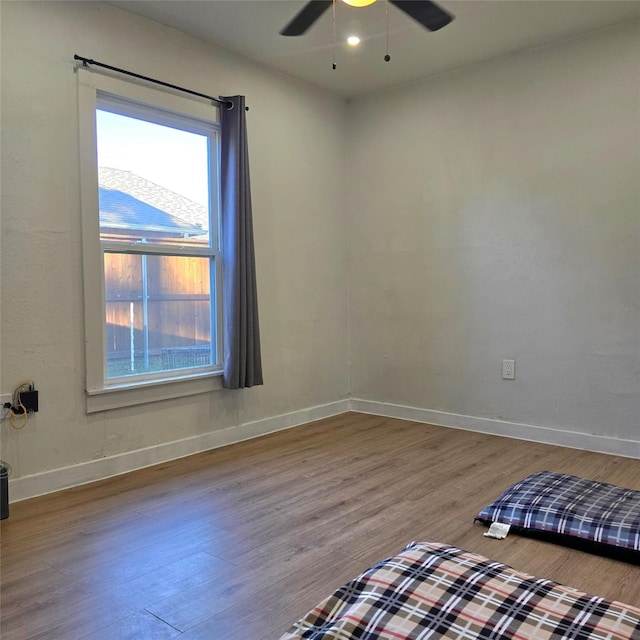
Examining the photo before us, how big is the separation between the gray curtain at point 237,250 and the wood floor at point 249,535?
0.62 meters

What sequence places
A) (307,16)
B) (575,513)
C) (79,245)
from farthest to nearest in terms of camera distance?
(79,245)
(307,16)
(575,513)

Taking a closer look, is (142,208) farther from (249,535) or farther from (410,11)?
(249,535)

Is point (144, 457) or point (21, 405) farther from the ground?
point (21, 405)

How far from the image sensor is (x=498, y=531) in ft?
7.66

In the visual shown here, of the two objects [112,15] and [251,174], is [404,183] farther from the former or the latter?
[112,15]

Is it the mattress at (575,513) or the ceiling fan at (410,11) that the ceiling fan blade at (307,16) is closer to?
the ceiling fan at (410,11)

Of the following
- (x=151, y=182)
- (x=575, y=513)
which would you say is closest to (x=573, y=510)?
(x=575, y=513)

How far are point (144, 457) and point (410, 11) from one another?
9.14 ft

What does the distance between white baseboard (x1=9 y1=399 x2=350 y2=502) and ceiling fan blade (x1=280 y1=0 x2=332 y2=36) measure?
2.47 m

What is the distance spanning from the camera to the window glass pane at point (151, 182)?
3.16 meters

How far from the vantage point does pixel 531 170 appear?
3766mm

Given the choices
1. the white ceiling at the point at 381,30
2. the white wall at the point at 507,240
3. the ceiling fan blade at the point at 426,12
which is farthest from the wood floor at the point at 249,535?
the white ceiling at the point at 381,30

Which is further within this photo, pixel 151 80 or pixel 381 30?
pixel 381 30

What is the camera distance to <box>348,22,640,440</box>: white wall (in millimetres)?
3459
